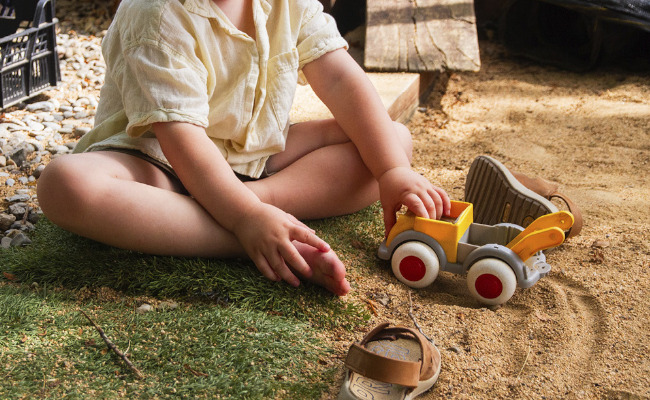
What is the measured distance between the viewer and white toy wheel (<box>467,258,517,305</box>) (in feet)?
4.41

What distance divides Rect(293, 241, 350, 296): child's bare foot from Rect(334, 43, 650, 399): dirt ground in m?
0.09

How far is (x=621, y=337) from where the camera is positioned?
1292 millimetres

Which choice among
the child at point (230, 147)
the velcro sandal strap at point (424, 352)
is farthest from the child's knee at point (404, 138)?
the velcro sandal strap at point (424, 352)

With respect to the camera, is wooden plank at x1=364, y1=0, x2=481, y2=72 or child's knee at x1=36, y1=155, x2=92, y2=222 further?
wooden plank at x1=364, y1=0, x2=481, y2=72

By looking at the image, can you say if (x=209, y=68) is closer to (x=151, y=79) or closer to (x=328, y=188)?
(x=151, y=79)

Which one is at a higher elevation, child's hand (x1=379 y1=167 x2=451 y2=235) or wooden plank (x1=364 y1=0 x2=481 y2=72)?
wooden plank (x1=364 y1=0 x2=481 y2=72)

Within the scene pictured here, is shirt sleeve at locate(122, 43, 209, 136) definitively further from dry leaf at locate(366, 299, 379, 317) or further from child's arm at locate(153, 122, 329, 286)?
dry leaf at locate(366, 299, 379, 317)

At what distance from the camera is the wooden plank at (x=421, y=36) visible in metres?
2.80

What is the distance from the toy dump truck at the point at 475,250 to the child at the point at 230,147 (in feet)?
0.21

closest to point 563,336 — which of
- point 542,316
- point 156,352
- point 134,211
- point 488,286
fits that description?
point 542,316

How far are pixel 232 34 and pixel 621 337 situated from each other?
108 centimetres

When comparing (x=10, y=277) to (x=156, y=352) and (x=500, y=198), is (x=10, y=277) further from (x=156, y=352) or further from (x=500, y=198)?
(x=500, y=198)

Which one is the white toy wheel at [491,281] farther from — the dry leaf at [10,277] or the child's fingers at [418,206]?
the dry leaf at [10,277]

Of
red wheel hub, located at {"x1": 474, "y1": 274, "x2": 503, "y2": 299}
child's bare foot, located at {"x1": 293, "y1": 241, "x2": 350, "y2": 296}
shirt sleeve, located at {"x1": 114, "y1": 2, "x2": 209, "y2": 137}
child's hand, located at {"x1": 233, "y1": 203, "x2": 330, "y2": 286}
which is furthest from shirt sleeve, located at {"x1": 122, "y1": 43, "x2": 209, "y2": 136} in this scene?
red wheel hub, located at {"x1": 474, "y1": 274, "x2": 503, "y2": 299}
